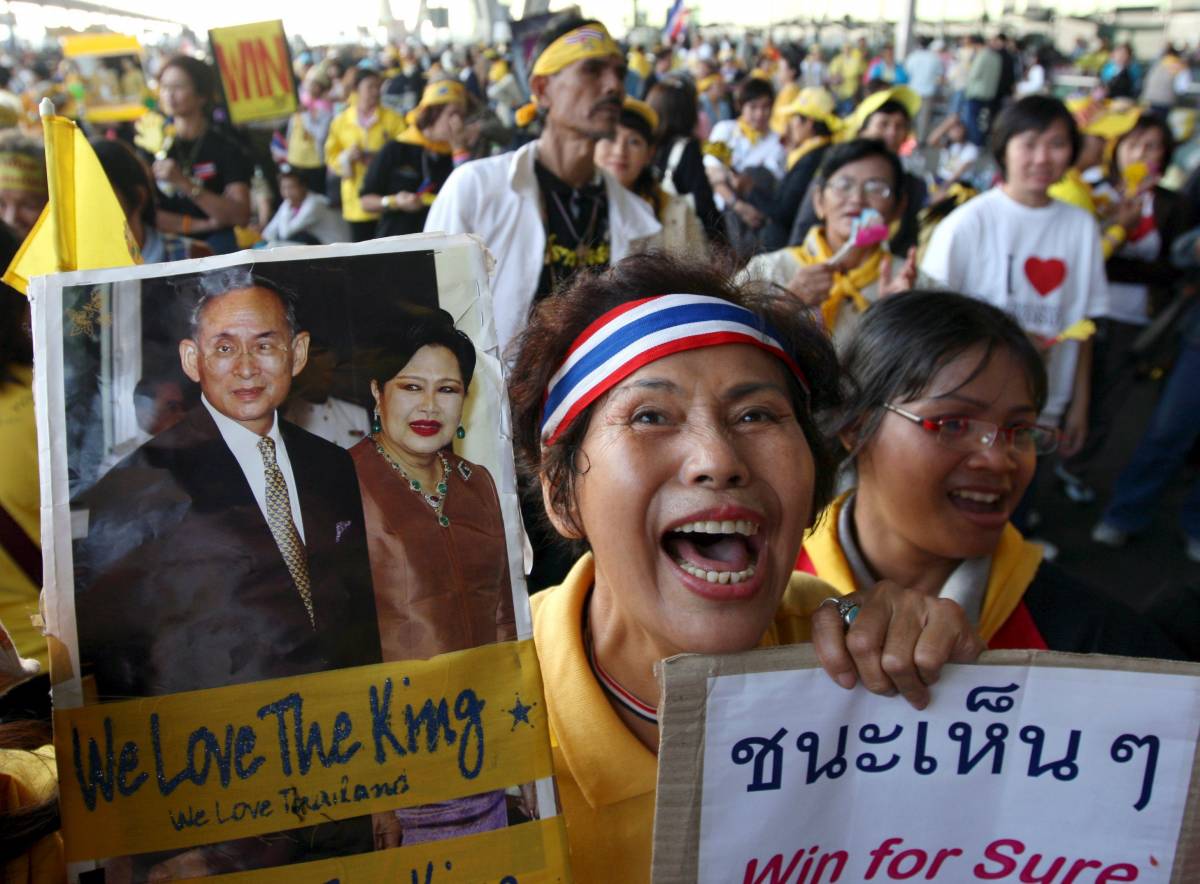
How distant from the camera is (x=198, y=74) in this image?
5.37 meters

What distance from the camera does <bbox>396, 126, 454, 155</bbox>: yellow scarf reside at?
607 centimetres

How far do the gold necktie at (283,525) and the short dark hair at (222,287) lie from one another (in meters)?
0.13

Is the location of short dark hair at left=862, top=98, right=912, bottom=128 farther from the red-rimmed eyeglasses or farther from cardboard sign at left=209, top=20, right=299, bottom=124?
the red-rimmed eyeglasses

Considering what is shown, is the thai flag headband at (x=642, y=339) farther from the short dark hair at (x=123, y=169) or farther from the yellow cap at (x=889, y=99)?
the yellow cap at (x=889, y=99)

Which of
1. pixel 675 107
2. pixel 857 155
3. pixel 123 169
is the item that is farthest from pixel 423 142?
pixel 857 155

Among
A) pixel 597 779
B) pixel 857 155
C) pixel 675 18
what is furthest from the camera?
pixel 675 18

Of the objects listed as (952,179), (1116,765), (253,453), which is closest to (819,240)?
(1116,765)

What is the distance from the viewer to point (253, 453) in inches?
39.3

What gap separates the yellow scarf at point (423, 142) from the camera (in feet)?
19.9

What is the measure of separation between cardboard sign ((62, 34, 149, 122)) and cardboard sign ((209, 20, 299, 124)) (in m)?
1.41

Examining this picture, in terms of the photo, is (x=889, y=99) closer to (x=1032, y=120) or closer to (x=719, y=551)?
(x=1032, y=120)

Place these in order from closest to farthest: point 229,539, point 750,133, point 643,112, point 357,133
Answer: point 229,539, point 643,112, point 357,133, point 750,133

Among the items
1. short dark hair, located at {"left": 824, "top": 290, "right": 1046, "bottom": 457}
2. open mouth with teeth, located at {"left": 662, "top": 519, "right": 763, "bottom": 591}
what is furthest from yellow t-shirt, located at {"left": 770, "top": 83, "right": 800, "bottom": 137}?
open mouth with teeth, located at {"left": 662, "top": 519, "right": 763, "bottom": 591}

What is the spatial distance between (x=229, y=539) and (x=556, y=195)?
2744mm
